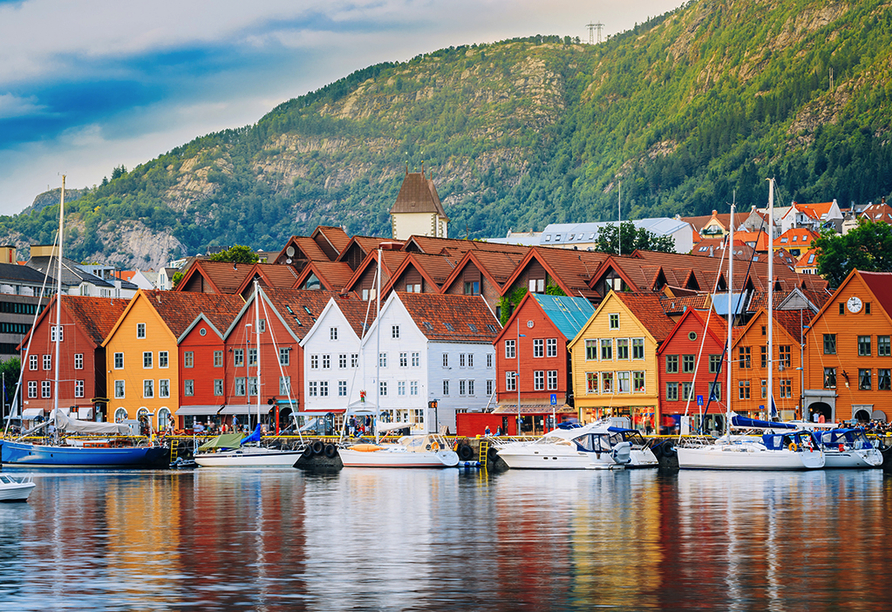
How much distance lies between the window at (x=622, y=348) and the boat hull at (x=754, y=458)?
25988mm

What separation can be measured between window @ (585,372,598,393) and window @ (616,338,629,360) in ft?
8.30

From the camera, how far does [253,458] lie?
89.9 metres

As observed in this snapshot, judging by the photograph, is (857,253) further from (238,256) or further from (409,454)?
(238,256)

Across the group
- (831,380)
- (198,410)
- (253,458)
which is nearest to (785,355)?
(831,380)

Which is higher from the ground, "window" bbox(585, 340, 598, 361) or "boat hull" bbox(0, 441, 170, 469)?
"window" bbox(585, 340, 598, 361)

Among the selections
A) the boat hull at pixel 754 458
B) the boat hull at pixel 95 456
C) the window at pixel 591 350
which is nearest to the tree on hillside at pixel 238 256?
the window at pixel 591 350

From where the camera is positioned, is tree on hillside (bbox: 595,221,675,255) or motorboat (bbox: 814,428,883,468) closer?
motorboat (bbox: 814,428,883,468)

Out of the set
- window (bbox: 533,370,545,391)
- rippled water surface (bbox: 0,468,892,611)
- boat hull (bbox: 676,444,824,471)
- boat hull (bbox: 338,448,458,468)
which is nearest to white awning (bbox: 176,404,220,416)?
window (bbox: 533,370,545,391)

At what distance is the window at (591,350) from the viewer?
348ft

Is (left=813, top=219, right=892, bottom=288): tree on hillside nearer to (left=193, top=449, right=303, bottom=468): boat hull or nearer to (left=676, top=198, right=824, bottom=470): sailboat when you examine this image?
(left=676, top=198, right=824, bottom=470): sailboat

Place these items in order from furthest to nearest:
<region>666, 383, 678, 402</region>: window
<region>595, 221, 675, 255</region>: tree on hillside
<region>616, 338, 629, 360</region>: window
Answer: <region>595, 221, 675, 255</region>: tree on hillside, <region>616, 338, 629, 360</region>: window, <region>666, 383, 678, 402</region>: window

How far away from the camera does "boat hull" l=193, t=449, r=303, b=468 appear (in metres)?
89.8

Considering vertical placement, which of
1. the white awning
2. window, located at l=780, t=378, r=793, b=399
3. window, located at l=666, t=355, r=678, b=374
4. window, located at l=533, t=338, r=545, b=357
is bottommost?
the white awning

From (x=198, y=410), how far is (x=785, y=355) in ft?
172
